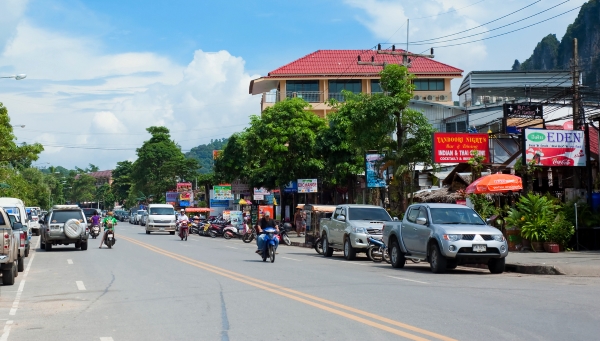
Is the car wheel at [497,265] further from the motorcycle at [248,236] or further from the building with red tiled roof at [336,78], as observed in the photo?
the building with red tiled roof at [336,78]

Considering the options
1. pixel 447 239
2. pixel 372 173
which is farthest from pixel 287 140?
pixel 447 239

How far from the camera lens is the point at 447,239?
58.0ft

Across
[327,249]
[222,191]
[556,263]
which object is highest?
[222,191]

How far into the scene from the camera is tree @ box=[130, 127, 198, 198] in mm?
102875

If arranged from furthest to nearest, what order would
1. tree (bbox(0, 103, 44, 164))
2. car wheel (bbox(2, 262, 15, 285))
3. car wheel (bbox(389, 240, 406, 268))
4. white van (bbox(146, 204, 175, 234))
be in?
white van (bbox(146, 204, 175, 234)) < tree (bbox(0, 103, 44, 164)) < car wheel (bbox(389, 240, 406, 268)) < car wheel (bbox(2, 262, 15, 285))

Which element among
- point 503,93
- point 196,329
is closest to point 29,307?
point 196,329

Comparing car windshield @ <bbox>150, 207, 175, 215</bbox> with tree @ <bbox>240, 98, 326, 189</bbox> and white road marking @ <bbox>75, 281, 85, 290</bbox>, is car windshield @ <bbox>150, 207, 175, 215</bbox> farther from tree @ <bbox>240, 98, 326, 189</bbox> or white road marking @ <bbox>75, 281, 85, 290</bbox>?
white road marking @ <bbox>75, 281, 85, 290</bbox>

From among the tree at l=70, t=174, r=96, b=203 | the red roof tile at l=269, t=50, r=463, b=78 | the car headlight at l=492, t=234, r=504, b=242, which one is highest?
the red roof tile at l=269, t=50, r=463, b=78

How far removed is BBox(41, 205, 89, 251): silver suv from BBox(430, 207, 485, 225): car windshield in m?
16.2

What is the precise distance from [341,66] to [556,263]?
52.3m

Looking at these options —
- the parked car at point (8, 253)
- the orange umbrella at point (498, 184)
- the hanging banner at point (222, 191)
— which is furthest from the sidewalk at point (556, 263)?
the hanging banner at point (222, 191)

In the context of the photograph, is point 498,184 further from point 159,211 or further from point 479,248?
point 159,211

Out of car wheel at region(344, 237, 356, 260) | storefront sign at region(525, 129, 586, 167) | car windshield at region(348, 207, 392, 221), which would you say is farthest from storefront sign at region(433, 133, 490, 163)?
car wheel at region(344, 237, 356, 260)

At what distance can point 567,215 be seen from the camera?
24.9m
